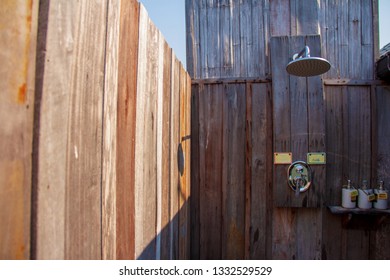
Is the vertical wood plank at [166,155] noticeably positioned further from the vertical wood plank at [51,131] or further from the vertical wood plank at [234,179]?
the vertical wood plank at [234,179]

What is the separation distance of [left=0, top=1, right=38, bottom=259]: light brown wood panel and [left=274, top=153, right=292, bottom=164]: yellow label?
88.3 inches

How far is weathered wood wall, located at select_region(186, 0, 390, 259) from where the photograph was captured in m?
2.40

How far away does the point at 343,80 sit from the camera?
8.18 feet

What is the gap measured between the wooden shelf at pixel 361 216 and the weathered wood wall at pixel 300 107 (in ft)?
0.19

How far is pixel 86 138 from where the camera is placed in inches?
30.3

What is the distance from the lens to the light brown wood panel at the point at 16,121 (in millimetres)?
534

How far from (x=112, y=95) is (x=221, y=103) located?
1.80 m

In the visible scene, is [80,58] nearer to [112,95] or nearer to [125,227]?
[112,95]

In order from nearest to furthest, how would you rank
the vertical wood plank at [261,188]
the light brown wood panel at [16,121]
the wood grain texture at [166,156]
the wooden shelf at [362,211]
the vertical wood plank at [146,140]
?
the light brown wood panel at [16,121] → the vertical wood plank at [146,140] → the wood grain texture at [166,156] → the wooden shelf at [362,211] → the vertical wood plank at [261,188]

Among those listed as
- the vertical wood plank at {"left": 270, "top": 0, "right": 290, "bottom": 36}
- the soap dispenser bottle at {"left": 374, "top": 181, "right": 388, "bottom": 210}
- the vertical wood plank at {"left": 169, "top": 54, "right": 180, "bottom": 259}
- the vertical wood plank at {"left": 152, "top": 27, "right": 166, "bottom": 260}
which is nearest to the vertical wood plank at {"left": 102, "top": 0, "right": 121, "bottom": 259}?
the vertical wood plank at {"left": 152, "top": 27, "right": 166, "bottom": 260}

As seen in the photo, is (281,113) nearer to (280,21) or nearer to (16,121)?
(280,21)

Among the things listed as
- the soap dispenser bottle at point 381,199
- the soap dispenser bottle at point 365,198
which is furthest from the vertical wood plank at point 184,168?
the soap dispenser bottle at point 381,199

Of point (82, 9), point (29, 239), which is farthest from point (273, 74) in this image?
point (29, 239)

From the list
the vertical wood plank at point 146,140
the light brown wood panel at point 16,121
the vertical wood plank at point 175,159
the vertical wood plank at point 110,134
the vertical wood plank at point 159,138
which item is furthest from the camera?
the vertical wood plank at point 175,159
